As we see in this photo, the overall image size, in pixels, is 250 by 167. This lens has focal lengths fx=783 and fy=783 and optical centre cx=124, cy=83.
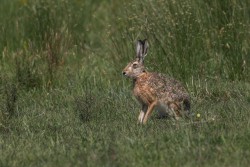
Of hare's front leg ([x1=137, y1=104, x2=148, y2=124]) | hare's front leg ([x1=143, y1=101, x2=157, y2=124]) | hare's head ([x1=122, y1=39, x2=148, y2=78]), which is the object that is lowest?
hare's front leg ([x1=137, y1=104, x2=148, y2=124])

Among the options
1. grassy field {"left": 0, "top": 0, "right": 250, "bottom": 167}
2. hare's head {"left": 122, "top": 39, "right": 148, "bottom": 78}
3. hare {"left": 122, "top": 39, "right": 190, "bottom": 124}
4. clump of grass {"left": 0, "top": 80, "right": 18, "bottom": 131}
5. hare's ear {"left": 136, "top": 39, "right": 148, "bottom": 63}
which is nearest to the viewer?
grassy field {"left": 0, "top": 0, "right": 250, "bottom": 167}

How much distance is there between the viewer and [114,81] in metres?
10.4

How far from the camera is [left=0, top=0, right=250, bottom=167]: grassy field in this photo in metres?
6.49

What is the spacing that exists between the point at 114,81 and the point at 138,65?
1591 mm

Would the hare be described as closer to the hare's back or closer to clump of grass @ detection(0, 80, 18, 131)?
the hare's back

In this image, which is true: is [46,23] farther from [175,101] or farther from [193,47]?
[175,101]

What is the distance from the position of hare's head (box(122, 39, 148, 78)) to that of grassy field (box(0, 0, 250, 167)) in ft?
1.30

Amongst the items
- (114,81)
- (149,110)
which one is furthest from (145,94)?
(114,81)

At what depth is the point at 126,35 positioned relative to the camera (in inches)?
423

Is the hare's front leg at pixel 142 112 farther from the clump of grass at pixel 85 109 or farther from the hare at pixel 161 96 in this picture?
the clump of grass at pixel 85 109

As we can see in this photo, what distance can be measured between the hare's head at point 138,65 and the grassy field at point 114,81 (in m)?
0.40

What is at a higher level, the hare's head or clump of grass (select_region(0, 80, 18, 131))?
the hare's head

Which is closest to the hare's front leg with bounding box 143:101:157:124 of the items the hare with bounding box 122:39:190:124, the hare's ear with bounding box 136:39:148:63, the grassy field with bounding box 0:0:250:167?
the hare with bounding box 122:39:190:124

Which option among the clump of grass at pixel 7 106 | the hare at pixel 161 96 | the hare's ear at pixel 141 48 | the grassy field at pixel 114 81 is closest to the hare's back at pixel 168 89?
the hare at pixel 161 96
